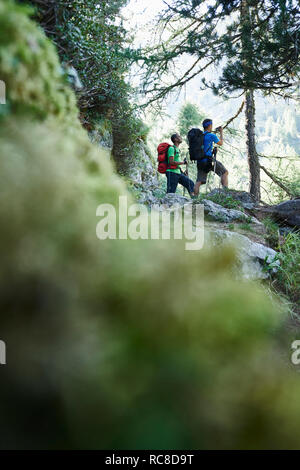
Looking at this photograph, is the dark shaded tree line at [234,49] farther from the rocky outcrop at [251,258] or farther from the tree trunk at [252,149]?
the rocky outcrop at [251,258]

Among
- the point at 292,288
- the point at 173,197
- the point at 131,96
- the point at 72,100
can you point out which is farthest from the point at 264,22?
the point at 72,100

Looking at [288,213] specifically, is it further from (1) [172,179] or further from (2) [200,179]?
(1) [172,179]

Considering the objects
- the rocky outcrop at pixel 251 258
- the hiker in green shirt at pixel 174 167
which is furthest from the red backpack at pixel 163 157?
the rocky outcrop at pixel 251 258

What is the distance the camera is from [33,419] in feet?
2.12

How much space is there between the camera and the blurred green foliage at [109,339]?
2.16 feet

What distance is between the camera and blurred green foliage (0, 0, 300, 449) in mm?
658

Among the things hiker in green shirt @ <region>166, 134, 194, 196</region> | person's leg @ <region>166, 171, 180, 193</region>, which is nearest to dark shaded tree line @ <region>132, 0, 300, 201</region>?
hiker in green shirt @ <region>166, 134, 194, 196</region>

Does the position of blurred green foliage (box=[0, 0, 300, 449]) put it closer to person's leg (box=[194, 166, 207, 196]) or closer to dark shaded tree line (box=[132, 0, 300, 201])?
dark shaded tree line (box=[132, 0, 300, 201])

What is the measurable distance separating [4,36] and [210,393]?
49.0 inches

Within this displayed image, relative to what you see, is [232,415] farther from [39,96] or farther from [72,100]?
[72,100]

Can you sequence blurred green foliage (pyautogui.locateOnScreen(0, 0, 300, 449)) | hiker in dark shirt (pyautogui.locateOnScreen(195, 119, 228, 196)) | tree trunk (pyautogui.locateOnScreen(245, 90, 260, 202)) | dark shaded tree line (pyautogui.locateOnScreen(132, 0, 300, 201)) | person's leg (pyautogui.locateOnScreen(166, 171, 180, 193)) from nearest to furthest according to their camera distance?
blurred green foliage (pyautogui.locateOnScreen(0, 0, 300, 449)) < dark shaded tree line (pyautogui.locateOnScreen(132, 0, 300, 201)) < hiker in dark shirt (pyautogui.locateOnScreen(195, 119, 228, 196)) < person's leg (pyautogui.locateOnScreen(166, 171, 180, 193)) < tree trunk (pyautogui.locateOnScreen(245, 90, 260, 202))

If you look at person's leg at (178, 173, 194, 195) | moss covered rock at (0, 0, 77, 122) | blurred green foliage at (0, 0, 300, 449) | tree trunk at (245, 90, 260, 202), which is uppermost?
tree trunk at (245, 90, 260, 202)

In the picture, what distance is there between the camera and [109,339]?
0.72m

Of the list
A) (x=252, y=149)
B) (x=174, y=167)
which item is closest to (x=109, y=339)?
(x=174, y=167)
